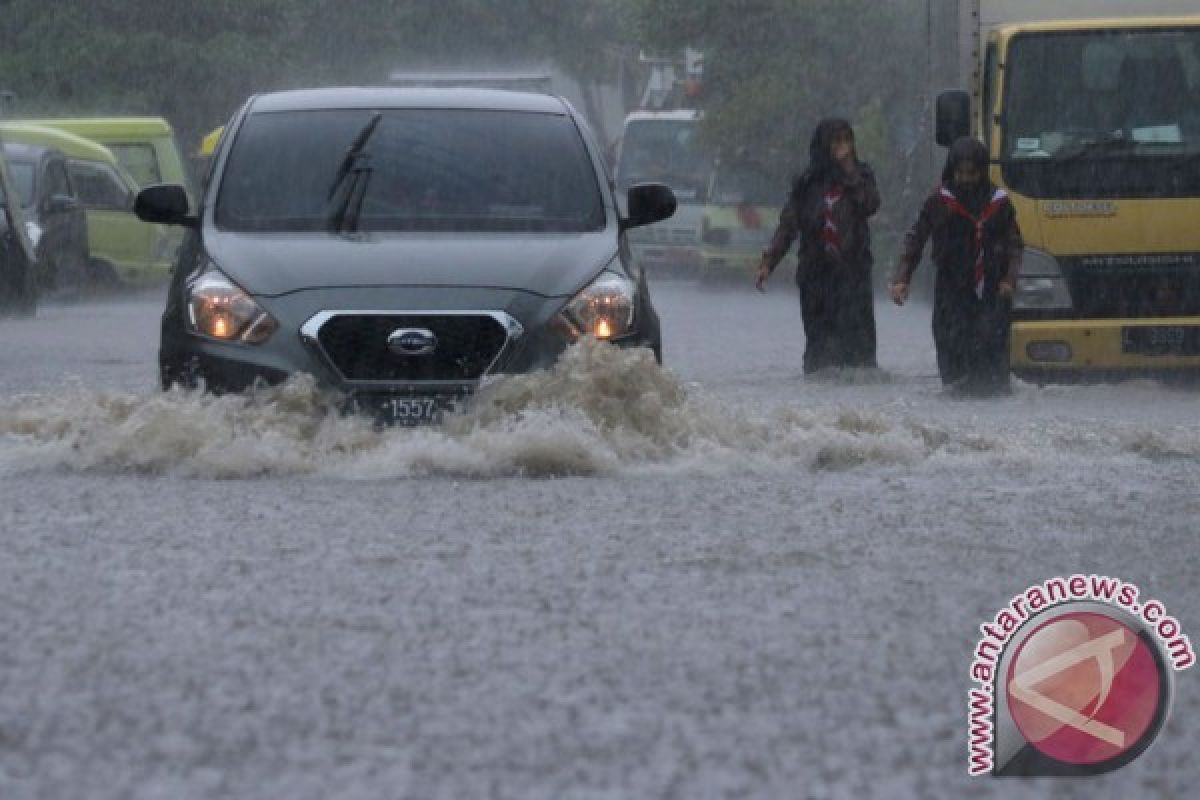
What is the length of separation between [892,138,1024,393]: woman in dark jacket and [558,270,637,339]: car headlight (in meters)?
6.01

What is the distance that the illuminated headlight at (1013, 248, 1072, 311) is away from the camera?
57.8 feet

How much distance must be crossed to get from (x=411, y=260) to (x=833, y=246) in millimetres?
7803

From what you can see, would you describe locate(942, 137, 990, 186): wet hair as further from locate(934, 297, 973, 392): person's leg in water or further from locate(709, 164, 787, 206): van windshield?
locate(709, 164, 787, 206): van windshield

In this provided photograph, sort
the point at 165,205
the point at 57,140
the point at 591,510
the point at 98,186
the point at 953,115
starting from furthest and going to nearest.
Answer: the point at 98,186
the point at 57,140
the point at 953,115
the point at 165,205
the point at 591,510

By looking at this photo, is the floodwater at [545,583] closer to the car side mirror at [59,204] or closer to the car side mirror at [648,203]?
the car side mirror at [648,203]

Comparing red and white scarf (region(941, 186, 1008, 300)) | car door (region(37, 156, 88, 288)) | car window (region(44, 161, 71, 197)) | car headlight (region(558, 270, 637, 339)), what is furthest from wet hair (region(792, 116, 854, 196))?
car window (region(44, 161, 71, 197))

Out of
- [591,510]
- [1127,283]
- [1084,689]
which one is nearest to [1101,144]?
[1127,283]

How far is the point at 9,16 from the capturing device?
58.2m

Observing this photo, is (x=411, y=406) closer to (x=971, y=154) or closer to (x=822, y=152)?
(x=971, y=154)

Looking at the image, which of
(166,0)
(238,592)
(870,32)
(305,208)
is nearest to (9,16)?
(166,0)

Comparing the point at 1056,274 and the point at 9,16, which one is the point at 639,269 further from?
the point at 9,16

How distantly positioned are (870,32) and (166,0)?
23.4 meters

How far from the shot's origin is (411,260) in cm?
1132

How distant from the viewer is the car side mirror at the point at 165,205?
12000 mm
